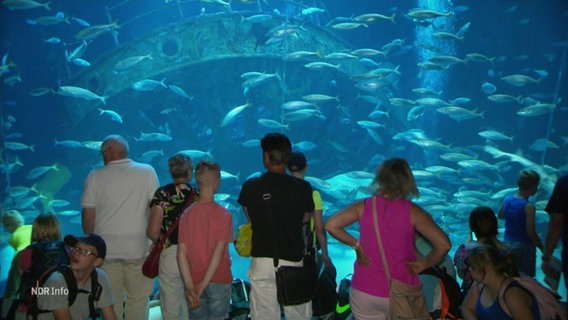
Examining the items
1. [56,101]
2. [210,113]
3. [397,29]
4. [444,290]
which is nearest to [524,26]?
[397,29]

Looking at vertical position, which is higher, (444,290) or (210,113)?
(210,113)

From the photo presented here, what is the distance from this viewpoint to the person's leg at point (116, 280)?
407cm

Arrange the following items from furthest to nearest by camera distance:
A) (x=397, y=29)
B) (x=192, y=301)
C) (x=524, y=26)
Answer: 1. (x=397, y=29)
2. (x=524, y=26)
3. (x=192, y=301)

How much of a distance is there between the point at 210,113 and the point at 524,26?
23.7 meters

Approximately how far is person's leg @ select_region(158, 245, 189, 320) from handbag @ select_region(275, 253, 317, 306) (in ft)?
3.26

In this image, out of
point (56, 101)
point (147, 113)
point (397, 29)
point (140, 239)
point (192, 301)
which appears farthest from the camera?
point (397, 29)

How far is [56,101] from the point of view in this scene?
59.9 feet

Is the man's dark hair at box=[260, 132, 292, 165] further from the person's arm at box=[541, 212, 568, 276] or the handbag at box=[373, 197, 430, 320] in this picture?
the person's arm at box=[541, 212, 568, 276]

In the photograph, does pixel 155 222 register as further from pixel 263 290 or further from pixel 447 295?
pixel 447 295

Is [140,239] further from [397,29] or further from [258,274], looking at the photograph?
[397,29]

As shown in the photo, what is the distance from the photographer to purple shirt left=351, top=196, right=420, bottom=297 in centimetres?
291

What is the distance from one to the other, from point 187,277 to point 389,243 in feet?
4.88

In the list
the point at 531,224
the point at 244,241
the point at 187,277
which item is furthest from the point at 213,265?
the point at 531,224

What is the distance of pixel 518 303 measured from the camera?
2.93m
